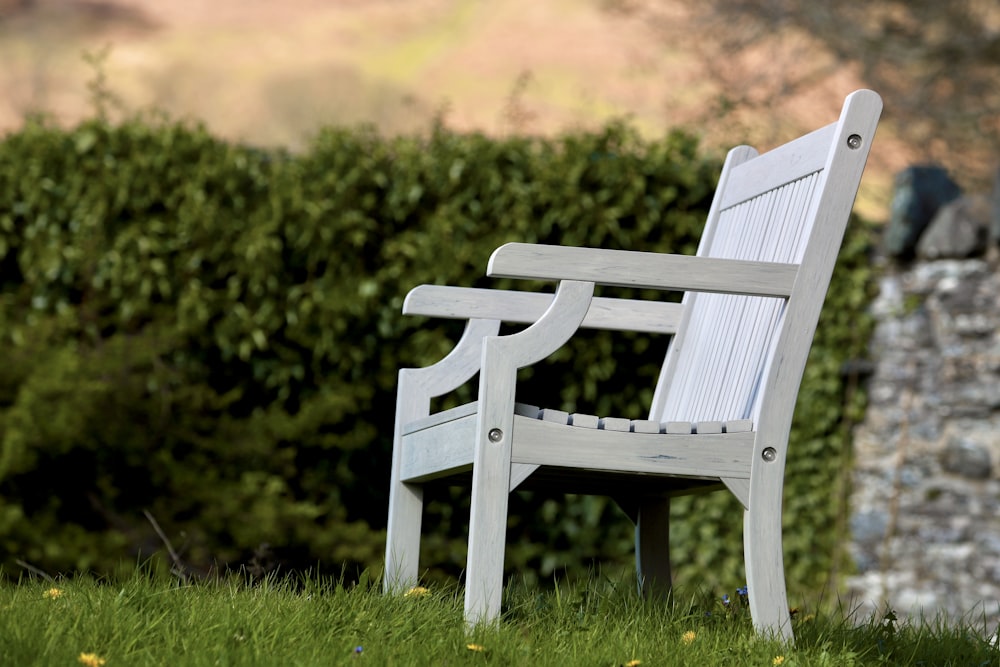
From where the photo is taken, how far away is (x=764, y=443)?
201 centimetres

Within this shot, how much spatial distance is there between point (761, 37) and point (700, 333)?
494 cm

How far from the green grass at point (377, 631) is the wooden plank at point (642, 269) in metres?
0.61

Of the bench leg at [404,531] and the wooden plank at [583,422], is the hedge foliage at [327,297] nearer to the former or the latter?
the bench leg at [404,531]

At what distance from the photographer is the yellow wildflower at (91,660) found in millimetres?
1624

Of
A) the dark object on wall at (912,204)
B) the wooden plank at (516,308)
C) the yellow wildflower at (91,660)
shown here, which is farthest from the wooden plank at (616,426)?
the dark object on wall at (912,204)

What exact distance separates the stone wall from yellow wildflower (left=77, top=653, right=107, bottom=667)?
3.11 m

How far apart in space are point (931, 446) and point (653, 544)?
210cm

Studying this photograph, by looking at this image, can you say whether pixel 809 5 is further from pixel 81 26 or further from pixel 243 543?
pixel 81 26

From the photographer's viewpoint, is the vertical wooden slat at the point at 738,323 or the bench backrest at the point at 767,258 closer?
the bench backrest at the point at 767,258

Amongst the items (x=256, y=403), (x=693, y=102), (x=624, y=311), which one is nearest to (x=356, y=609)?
(x=624, y=311)

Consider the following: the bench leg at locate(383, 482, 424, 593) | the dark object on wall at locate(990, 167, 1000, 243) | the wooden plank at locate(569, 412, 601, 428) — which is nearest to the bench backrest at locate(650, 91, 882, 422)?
the wooden plank at locate(569, 412, 601, 428)

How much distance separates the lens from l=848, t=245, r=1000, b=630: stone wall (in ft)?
13.3

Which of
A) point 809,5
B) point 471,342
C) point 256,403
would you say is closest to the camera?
point 471,342

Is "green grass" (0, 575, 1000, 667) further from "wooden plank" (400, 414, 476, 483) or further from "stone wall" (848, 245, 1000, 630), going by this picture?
"stone wall" (848, 245, 1000, 630)
